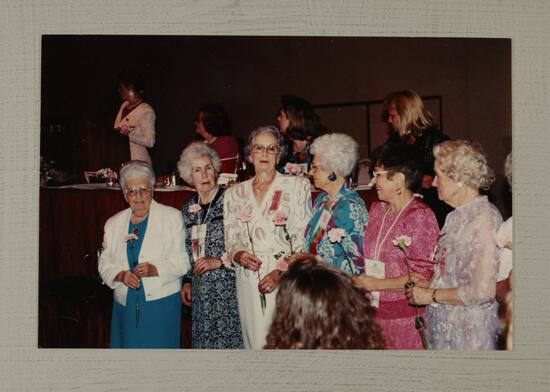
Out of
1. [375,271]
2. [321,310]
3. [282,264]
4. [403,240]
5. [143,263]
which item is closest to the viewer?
[321,310]

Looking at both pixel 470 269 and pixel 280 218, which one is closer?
pixel 470 269

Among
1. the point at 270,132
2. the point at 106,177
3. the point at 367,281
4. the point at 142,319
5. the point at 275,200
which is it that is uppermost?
the point at 270,132

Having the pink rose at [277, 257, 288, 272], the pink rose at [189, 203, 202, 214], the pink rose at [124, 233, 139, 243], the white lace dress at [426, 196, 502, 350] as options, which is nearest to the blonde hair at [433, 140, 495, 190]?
the white lace dress at [426, 196, 502, 350]

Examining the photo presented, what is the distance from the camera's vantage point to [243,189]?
134 inches

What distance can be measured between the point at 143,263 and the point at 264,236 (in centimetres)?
73

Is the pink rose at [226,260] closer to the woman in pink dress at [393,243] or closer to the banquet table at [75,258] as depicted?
the banquet table at [75,258]

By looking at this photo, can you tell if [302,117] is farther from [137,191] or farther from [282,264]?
[137,191]

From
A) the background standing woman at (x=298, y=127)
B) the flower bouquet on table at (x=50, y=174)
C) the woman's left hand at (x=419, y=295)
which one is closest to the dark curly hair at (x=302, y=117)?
the background standing woman at (x=298, y=127)

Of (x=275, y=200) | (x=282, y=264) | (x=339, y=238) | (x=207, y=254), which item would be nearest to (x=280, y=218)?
(x=275, y=200)

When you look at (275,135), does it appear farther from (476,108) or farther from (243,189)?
(476,108)

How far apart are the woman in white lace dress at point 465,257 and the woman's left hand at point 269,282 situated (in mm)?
749

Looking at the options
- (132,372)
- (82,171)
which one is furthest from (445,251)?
(82,171)

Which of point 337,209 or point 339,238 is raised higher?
point 337,209

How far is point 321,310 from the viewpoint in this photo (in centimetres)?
221
